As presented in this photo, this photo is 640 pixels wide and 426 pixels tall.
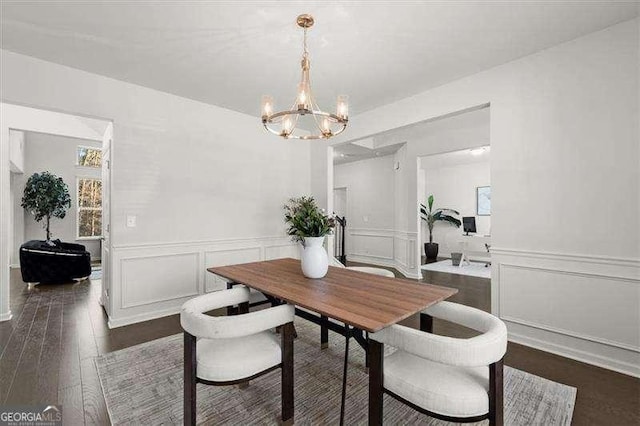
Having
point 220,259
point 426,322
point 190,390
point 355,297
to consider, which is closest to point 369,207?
point 220,259

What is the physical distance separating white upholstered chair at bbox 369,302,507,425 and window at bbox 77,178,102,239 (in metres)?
9.42

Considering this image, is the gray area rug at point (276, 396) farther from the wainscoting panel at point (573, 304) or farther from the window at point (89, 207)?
the window at point (89, 207)


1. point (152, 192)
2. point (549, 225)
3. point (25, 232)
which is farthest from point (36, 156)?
point (549, 225)

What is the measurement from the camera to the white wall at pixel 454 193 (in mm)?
8039

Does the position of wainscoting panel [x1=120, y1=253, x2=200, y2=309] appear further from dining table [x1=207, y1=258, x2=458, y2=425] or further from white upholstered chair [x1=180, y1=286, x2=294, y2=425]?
white upholstered chair [x1=180, y1=286, x2=294, y2=425]

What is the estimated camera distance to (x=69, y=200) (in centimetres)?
729

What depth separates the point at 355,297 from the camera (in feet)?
5.82

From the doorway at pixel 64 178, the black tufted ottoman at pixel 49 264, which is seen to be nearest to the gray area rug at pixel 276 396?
the black tufted ottoman at pixel 49 264

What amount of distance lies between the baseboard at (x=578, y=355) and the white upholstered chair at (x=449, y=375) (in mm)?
1780

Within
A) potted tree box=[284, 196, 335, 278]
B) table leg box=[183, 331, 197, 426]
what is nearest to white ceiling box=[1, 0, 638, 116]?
potted tree box=[284, 196, 335, 278]

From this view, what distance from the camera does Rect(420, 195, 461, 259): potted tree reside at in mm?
7848

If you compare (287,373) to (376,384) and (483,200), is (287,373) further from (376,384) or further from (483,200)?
(483,200)

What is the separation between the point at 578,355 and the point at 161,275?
14.3ft
